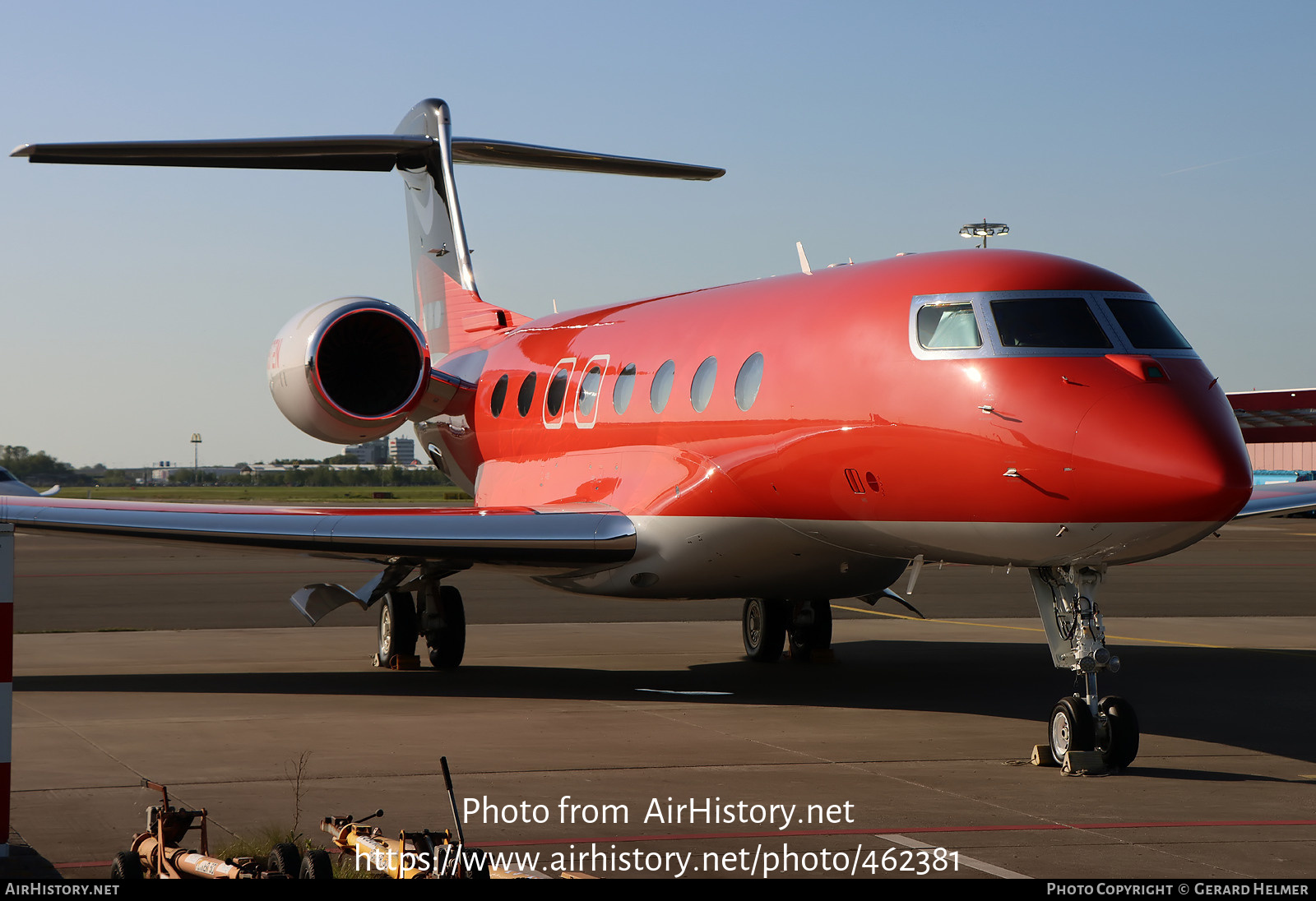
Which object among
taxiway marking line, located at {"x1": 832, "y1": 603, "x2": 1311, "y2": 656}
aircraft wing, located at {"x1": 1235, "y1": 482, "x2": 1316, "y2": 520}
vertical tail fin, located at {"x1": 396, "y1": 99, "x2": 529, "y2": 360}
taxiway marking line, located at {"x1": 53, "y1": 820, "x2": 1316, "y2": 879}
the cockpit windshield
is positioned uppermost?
vertical tail fin, located at {"x1": 396, "y1": 99, "x2": 529, "y2": 360}

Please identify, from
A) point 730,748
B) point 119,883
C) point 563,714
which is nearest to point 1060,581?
point 730,748

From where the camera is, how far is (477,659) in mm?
14891

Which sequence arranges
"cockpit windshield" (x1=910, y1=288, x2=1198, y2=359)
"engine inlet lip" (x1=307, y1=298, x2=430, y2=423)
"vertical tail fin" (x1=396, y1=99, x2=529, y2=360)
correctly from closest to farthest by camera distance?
"cockpit windshield" (x1=910, y1=288, x2=1198, y2=359) < "engine inlet lip" (x1=307, y1=298, x2=430, y2=423) < "vertical tail fin" (x1=396, y1=99, x2=529, y2=360)

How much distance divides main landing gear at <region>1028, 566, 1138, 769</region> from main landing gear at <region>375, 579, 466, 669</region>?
20.2ft

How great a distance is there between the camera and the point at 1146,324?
30.1ft

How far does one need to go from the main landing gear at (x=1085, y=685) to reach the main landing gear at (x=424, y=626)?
6152 mm

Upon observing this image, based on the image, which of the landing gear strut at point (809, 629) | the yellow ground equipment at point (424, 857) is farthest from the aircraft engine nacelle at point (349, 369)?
the yellow ground equipment at point (424, 857)

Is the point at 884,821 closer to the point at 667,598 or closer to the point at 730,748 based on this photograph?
the point at 730,748

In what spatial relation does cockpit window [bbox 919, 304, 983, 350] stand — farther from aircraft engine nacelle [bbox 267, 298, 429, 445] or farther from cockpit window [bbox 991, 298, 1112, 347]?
aircraft engine nacelle [bbox 267, 298, 429, 445]

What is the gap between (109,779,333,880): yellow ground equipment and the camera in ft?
16.2

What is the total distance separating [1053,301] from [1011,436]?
109 cm

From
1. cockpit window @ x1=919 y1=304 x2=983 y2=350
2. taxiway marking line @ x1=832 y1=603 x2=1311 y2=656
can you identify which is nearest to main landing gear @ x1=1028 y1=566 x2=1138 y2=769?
cockpit window @ x1=919 y1=304 x2=983 y2=350

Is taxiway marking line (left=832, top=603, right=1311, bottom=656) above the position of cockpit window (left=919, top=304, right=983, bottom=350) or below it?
below

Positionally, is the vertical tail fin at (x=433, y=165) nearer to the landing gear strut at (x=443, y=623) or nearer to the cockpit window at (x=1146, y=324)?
the landing gear strut at (x=443, y=623)
